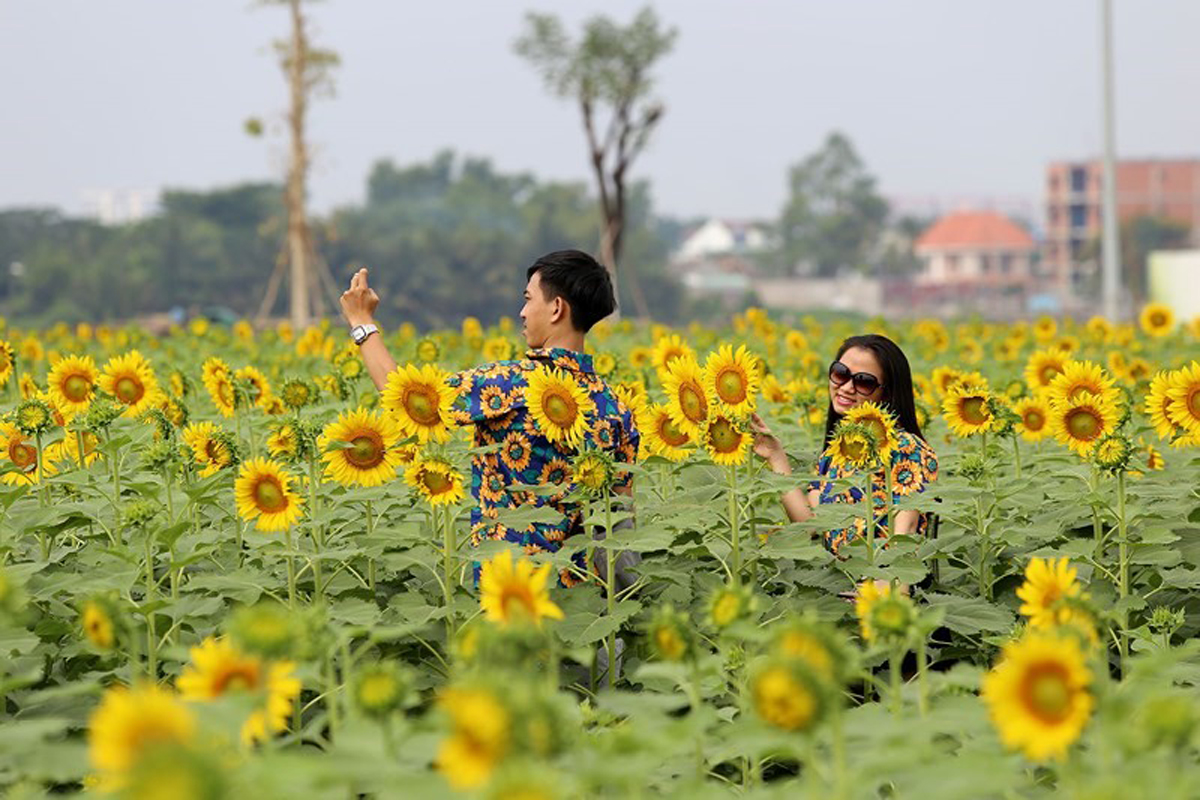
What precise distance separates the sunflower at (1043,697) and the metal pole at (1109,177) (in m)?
16.8

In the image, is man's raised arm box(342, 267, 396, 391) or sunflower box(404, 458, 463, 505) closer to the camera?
sunflower box(404, 458, 463, 505)

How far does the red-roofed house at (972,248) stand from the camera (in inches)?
4235

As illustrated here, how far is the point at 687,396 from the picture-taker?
12.1 feet

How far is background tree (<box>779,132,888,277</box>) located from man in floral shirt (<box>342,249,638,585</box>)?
83.6 metres

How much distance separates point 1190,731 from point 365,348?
2.27m

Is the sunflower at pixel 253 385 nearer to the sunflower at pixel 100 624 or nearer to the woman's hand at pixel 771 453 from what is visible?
the woman's hand at pixel 771 453

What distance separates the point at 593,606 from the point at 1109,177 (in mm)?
15802

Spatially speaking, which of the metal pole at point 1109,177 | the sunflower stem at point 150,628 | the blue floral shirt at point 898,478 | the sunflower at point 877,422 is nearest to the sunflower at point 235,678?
the sunflower stem at point 150,628

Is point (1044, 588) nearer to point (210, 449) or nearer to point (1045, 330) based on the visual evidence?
point (210, 449)

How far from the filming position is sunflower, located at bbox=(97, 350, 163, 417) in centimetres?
436

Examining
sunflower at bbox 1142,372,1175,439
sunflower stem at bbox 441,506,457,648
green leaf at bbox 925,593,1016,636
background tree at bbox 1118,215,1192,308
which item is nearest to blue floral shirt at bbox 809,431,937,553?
green leaf at bbox 925,593,1016,636

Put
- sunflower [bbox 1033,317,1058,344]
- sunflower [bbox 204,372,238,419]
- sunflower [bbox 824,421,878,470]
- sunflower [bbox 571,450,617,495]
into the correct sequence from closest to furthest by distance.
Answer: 1. sunflower [bbox 571,450,617,495]
2. sunflower [bbox 824,421,878,470]
3. sunflower [bbox 204,372,238,419]
4. sunflower [bbox 1033,317,1058,344]

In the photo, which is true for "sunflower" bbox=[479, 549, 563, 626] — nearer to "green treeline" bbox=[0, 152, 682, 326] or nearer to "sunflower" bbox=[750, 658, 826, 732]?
"sunflower" bbox=[750, 658, 826, 732]

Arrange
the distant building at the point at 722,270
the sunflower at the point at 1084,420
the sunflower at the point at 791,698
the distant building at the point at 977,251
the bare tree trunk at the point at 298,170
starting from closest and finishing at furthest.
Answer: the sunflower at the point at 791,698 → the sunflower at the point at 1084,420 → the bare tree trunk at the point at 298,170 → the distant building at the point at 722,270 → the distant building at the point at 977,251
